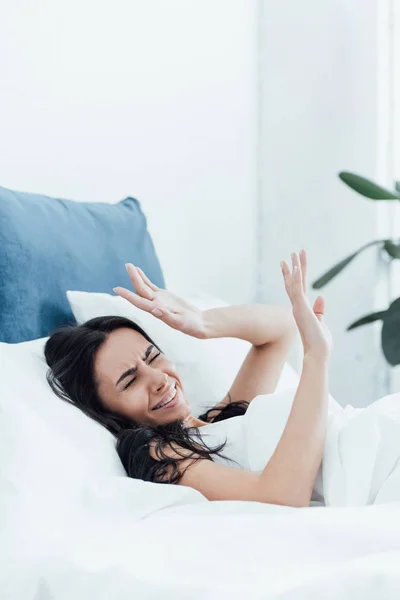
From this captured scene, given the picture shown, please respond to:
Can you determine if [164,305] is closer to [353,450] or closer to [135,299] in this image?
[135,299]

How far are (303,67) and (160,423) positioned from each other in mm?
1713

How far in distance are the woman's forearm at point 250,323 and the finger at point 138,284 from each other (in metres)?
0.14

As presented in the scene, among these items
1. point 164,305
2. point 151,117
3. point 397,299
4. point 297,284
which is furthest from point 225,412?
point 151,117

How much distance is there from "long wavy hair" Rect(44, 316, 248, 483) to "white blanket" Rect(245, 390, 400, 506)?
0.25 feet

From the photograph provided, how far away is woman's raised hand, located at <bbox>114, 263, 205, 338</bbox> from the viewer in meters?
1.39

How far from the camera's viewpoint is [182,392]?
134cm

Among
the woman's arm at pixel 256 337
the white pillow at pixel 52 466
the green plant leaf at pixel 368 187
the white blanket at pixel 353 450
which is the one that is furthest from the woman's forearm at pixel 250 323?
the green plant leaf at pixel 368 187

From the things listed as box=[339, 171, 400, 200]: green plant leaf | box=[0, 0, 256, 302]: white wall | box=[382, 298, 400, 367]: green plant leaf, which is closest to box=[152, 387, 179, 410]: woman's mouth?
box=[0, 0, 256, 302]: white wall

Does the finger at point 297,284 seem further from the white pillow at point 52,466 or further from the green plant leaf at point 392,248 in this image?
the green plant leaf at point 392,248

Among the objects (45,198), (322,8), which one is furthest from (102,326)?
(322,8)

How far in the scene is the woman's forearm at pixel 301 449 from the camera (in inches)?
41.9

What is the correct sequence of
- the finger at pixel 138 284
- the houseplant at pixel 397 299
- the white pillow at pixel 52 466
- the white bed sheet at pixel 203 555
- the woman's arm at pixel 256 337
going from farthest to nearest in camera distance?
1. the houseplant at pixel 397 299
2. the woman's arm at pixel 256 337
3. the finger at pixel 138 284
4. the white pillow at pixel 52 466
5. the white bed sheet at pixel 203 555

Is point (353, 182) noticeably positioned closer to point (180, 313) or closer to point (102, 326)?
point (180, 313)

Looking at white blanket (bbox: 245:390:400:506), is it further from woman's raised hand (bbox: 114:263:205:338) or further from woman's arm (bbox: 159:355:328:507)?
woman's raised hand (bbox: 114:263:205:338)
